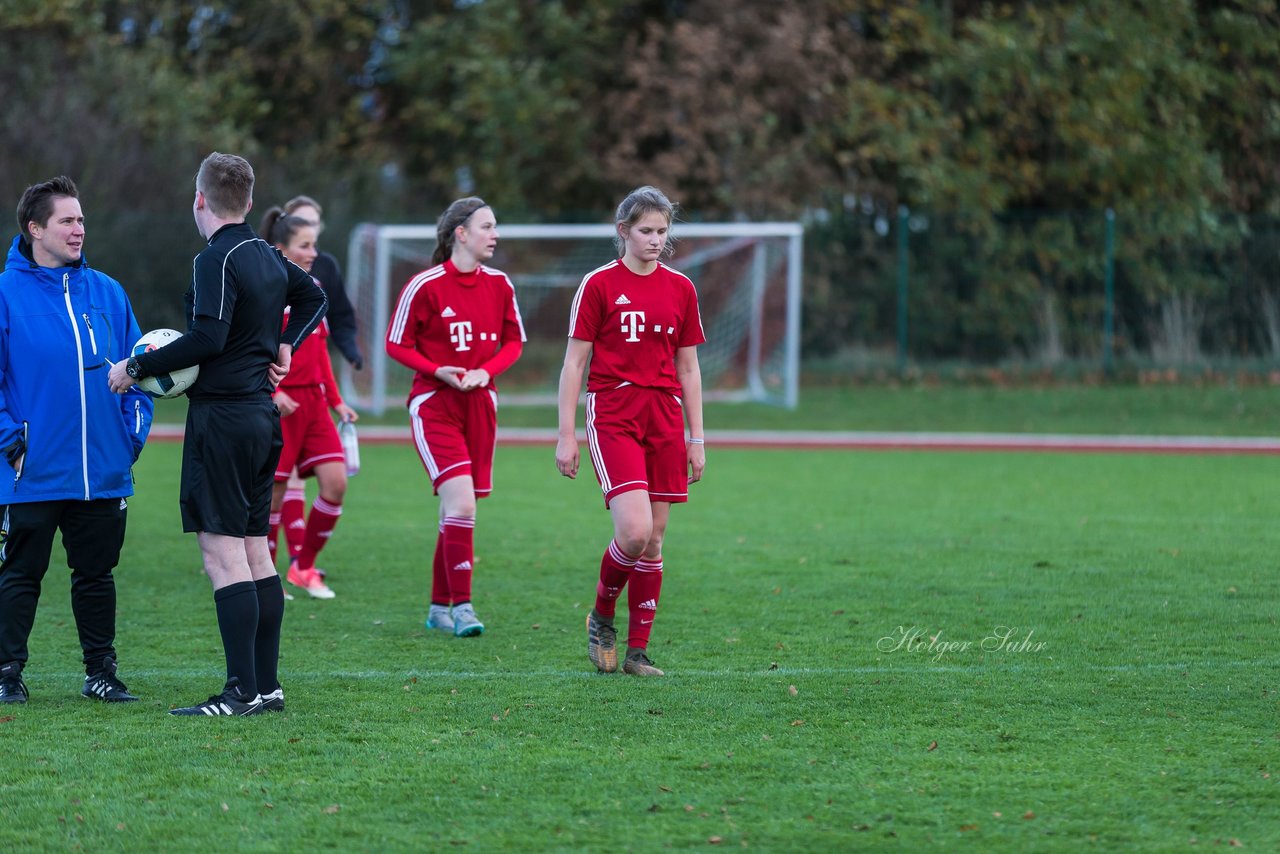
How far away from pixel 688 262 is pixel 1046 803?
19.4 m

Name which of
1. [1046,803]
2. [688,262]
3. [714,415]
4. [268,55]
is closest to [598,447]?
[1046,803]

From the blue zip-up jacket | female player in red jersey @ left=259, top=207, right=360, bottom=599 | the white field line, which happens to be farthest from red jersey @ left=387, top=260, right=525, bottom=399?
the white field line

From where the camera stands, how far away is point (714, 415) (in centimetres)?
2077

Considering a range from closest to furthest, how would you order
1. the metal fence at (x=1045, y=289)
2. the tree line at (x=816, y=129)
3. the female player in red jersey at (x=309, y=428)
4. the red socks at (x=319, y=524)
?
the female player in red jersey at (x=309, y=428)
the red socks at (x=319, y=524)
the metal fence at (x=1045, y=289)
the tree line at (x=816, y=129)

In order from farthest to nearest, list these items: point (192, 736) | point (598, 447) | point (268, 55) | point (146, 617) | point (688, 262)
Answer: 1. point (268, 55)
2. point (688, 262)
3. point (146, 617)
4. point (598, 447)
5. point (192, 736)

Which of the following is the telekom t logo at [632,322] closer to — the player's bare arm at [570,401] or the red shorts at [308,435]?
the player's bare arm at [570,401]

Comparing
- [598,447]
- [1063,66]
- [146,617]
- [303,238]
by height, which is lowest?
[146,617]

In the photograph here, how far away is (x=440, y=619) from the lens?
292 inches

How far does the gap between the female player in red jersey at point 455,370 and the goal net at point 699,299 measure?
13789mm

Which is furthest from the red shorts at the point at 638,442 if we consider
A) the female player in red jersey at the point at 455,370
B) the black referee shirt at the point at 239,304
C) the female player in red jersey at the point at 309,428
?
the female player in red jersey at the point at 309,428

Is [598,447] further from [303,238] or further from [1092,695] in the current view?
[303,238]
